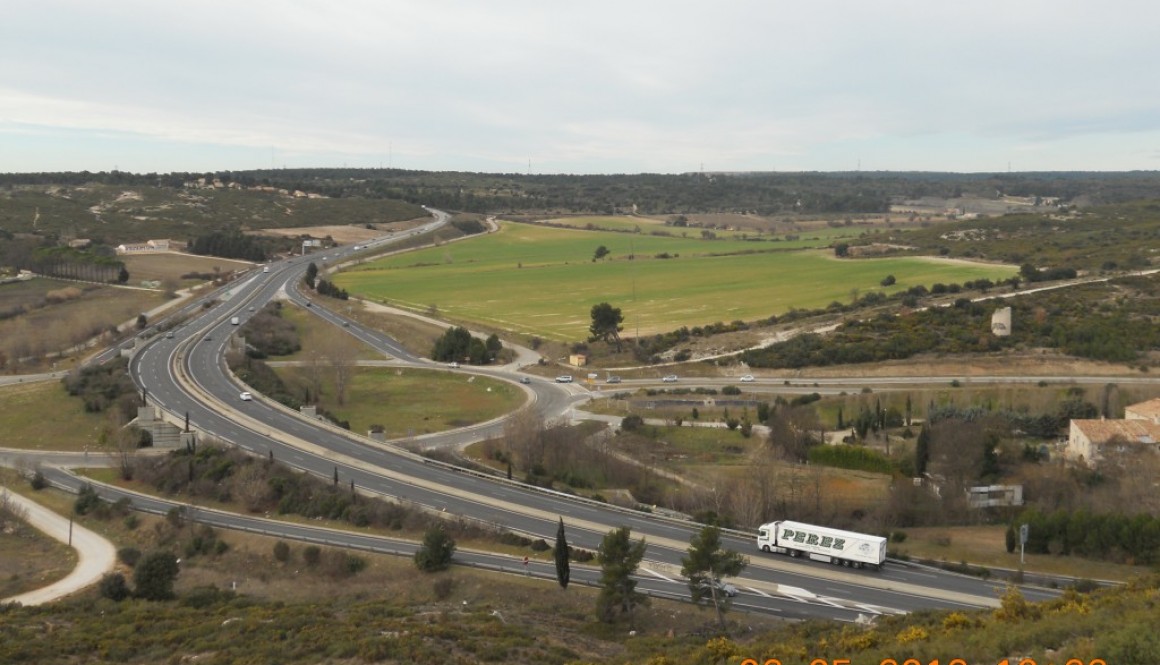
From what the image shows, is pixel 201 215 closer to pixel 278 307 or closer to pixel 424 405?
pixel 278 307

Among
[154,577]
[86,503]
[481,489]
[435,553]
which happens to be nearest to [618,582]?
[435,553]

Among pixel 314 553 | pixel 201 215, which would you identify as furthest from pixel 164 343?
pixel 201 215

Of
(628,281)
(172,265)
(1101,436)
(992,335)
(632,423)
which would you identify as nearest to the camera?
(1101,436)

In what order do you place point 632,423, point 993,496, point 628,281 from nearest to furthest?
point 993,496 < point 632,423 < point 628,281

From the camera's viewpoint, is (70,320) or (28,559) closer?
(28,559)

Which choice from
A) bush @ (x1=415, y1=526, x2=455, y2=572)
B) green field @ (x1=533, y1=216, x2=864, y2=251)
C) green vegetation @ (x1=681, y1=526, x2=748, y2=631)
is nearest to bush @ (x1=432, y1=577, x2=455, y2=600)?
bush @ (x1=415, y1=526, x2=455, y2=572)
